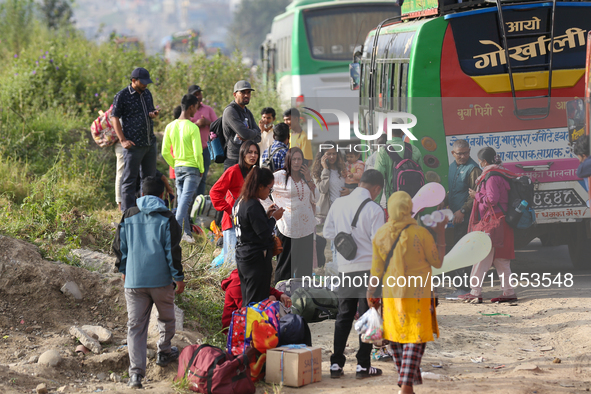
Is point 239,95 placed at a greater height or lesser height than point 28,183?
greater

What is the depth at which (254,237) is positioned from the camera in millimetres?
5344

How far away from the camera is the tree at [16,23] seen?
17.4 metres

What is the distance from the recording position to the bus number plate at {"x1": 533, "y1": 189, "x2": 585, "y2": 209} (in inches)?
274

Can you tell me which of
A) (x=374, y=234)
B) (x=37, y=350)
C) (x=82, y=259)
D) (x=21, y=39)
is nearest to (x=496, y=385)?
(x=374, y=234)

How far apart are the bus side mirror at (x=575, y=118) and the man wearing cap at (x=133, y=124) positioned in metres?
4.69

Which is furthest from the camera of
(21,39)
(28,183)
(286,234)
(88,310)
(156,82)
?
(21,39)

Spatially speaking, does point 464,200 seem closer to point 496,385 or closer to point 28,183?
point 496,385

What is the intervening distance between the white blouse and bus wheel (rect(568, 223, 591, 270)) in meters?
3.46

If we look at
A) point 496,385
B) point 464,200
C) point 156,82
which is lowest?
point 496,385

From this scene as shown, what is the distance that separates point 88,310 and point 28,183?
3.62m

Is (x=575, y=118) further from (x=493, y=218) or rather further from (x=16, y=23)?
(x=16, y=23)

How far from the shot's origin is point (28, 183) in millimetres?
8938

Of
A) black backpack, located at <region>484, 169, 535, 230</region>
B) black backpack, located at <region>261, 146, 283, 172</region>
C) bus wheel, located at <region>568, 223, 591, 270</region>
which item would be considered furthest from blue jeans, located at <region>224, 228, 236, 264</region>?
bus wheel, located at <region>568, 223, 591, 270</region>

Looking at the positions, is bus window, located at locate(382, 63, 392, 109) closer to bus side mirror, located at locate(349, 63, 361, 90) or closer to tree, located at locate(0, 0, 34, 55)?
bus side mirror, located at locate(349, 63, 361, 90)
